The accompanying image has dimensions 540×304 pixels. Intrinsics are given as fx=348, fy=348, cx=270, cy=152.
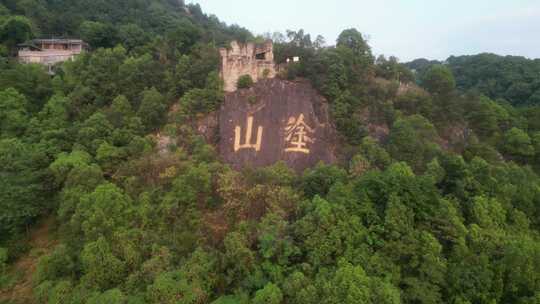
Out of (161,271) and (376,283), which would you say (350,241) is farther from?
(161,271)

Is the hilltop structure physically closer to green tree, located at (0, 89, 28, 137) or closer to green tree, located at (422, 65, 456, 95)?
green tree, located at (0, 89, 28, 137)

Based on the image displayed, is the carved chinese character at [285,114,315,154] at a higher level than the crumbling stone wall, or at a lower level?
lower

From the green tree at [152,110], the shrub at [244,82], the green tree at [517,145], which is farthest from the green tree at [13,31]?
the green tree at [517,145]

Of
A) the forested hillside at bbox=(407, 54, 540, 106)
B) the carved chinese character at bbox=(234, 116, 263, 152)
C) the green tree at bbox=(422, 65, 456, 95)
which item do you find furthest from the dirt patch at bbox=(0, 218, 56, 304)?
the forested hillside at bbox=(407, 54, 540, 106)

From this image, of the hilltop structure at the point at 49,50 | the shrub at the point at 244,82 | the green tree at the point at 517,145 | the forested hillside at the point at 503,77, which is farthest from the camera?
the forested hillside at the point at 503,77

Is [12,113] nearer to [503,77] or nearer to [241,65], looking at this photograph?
[241,65]

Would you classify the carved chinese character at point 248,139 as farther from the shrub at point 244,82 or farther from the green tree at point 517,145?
the green tree at point 517,145

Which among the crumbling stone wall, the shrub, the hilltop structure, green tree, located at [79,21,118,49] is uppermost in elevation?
green tree, located at [79,21,118,49]
